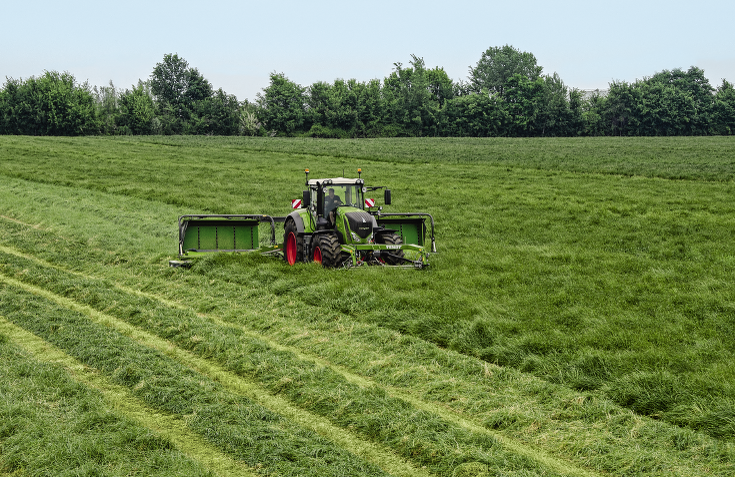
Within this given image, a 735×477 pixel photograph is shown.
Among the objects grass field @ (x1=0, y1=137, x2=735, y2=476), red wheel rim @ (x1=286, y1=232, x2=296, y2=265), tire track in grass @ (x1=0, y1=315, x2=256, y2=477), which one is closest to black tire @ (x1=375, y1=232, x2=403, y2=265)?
grass field @ (x1=0, y1=137, x2=735, y2=476)

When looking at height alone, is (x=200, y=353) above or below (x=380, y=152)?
below

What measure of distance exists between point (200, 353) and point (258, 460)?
11.0 feet

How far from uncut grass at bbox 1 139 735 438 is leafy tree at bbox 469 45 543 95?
97.6 meters

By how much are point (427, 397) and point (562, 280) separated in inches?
233

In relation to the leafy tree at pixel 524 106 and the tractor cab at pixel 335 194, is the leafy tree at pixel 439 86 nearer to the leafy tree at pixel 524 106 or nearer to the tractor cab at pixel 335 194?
the leafy tree at pixel 524 106

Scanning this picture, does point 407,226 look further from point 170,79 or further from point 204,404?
point 170,79

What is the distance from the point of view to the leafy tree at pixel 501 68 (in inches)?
4702

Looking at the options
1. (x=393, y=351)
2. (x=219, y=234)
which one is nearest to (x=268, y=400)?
(x=393, y=351)

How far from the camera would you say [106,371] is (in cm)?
780

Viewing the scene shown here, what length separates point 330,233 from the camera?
46.4ft

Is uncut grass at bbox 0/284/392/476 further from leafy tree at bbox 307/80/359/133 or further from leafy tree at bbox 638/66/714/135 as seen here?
leafy tree at bbox 638/66/714/135

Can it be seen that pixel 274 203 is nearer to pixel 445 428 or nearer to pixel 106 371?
pixel 106 371

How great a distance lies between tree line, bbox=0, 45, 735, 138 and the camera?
276 feet

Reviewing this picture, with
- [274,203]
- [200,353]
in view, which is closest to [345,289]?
[200,353]
